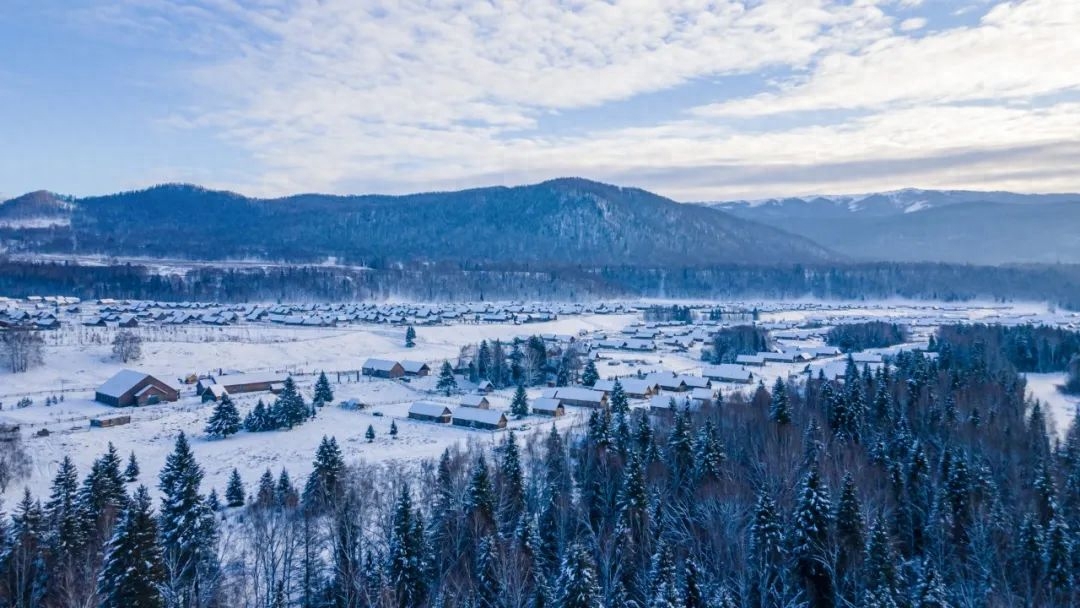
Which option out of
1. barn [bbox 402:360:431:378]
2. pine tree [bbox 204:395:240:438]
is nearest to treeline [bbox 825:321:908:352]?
barn [bbox 402:360:431:378]

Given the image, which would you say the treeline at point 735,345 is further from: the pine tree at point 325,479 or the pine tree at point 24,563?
the pine tree at point 24,563

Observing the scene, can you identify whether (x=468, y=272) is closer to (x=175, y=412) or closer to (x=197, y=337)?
(x=197, y=337)

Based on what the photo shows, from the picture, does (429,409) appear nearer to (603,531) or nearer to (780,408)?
(780,408)

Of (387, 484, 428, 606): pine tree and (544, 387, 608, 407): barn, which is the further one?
(544, 387, 608, 407): barn

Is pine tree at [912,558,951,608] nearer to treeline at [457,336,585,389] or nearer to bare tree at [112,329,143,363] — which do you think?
treeline at [457,336,585,389]

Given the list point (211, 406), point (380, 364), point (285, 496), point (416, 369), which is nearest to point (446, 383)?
point (416, 369)

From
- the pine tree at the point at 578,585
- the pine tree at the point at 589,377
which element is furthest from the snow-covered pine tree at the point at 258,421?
the pine tree at the point at 578,585

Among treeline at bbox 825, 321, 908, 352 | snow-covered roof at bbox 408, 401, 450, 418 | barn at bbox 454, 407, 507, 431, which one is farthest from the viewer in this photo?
treeline at bbox 825, 321, 908, 352
